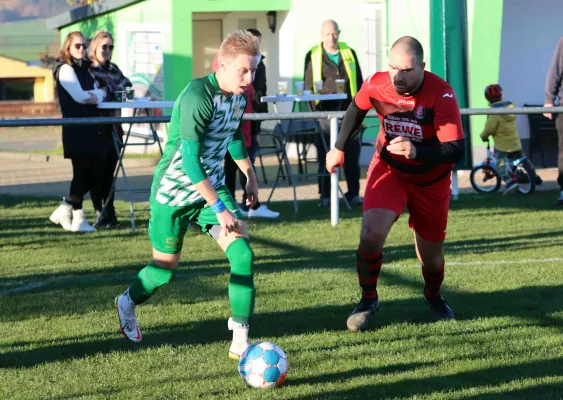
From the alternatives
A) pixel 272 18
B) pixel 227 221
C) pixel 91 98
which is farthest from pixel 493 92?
pixel 227 221

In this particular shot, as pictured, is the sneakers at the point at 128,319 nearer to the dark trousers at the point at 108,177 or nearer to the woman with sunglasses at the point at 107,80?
the woman with sunglasses at the point at 107,80

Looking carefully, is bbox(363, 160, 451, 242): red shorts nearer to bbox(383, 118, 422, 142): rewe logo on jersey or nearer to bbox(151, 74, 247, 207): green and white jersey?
bbox(383, 118, 422, 142): rewe logo on jersey

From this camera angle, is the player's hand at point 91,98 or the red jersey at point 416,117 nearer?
the red jersey at point 416,117

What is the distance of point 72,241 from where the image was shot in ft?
33.6

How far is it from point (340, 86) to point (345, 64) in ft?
0.96

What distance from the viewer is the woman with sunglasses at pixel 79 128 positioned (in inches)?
410

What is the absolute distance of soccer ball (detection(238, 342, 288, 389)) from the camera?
512 centimetres

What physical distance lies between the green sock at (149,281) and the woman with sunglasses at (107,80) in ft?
→ 15.9

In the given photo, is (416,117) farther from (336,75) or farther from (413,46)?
(336,75)

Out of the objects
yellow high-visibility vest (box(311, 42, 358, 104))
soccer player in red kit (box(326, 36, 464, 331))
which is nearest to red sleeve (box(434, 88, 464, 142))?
soccer player in red kit (box(326, 36, 464, 331))

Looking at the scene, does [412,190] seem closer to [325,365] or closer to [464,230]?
[325,365]

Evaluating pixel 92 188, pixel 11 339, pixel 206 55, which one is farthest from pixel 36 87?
pixel 11 339

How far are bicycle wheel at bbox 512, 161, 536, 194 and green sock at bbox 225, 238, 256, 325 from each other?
858 centimetres

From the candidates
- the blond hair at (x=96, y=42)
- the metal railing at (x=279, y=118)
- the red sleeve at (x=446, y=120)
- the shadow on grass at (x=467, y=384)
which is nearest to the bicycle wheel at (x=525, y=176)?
the metal railing at (x=279, y=118)
